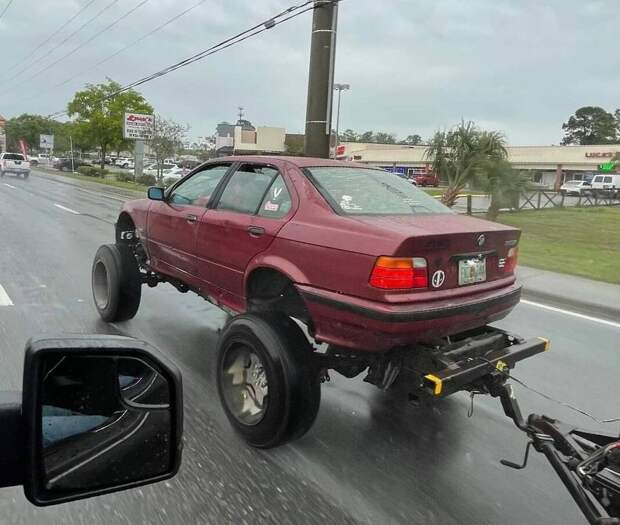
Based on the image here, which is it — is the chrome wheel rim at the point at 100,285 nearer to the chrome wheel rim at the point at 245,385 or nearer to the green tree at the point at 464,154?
the chrome wheel rim at the point at 245,385

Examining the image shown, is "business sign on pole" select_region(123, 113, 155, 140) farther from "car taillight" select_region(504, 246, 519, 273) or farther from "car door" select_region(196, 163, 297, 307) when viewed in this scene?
"car taillight" select_region(504, 246, 519, 273)

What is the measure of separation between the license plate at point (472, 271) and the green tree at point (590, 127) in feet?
357

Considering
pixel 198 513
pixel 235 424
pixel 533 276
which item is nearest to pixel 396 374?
pixel 235 424

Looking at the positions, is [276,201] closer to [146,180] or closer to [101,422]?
[101,422]

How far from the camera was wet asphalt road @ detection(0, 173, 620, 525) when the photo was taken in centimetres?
283

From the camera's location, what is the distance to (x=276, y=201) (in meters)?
3.98

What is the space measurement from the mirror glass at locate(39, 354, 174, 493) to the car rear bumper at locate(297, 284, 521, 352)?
1.83 m

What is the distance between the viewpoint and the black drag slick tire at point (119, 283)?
5.48 meters

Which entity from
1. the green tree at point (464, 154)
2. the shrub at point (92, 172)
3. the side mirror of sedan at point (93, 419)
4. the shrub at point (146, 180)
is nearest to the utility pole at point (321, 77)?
the green tree at point (464, 154)

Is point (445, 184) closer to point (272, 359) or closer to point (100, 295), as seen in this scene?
point (100, 295)

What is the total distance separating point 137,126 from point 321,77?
2725 centimetres

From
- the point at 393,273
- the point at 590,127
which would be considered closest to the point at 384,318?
the point at 393,273

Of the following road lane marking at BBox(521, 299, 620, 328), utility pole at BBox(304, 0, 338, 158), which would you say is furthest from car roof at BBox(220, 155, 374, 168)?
utility pole at BBox(304, 0, 338, 158)

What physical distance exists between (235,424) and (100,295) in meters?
2.99
